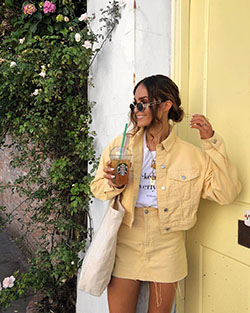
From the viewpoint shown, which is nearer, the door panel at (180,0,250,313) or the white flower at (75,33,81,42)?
the door panel at (180,0,250,313)

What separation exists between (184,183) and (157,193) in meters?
0.15

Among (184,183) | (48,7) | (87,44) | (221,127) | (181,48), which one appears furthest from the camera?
(48,7)

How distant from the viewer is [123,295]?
163 cm

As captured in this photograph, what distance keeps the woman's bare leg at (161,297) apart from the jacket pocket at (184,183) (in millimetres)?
499

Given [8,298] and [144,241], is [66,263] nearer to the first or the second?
[8,298]

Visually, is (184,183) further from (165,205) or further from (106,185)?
(106,185)

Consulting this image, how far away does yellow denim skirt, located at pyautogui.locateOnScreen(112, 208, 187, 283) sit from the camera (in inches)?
62.7

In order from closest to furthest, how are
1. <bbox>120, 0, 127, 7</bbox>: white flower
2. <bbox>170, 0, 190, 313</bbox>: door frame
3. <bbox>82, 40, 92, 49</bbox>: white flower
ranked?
<bbox>170, 0, 190, 313</bbox>: door frame → <bbox>120, 0, 127, 7</bbox>: white flower → <bbox>82, 40, 92, 49</bbox>: white flower

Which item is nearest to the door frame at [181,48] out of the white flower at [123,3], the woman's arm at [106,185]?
the white flower at [123,3]

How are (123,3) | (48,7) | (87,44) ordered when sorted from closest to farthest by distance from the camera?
(123,3) < (87,44) < (48,7)

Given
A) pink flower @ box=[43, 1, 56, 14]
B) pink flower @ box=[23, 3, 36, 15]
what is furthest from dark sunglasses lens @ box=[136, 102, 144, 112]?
pink flower @ box=[23, 3, 36, 15]

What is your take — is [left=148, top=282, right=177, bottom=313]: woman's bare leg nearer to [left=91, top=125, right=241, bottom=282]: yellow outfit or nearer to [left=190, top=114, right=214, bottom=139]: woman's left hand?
[left=91, top=125, right=241, bottom=282]: yellow outfit

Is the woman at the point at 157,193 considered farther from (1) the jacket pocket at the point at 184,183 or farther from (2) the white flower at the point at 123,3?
(2) the white flower at the point at 123,3

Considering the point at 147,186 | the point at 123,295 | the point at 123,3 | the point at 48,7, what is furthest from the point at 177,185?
the point at 48,7
